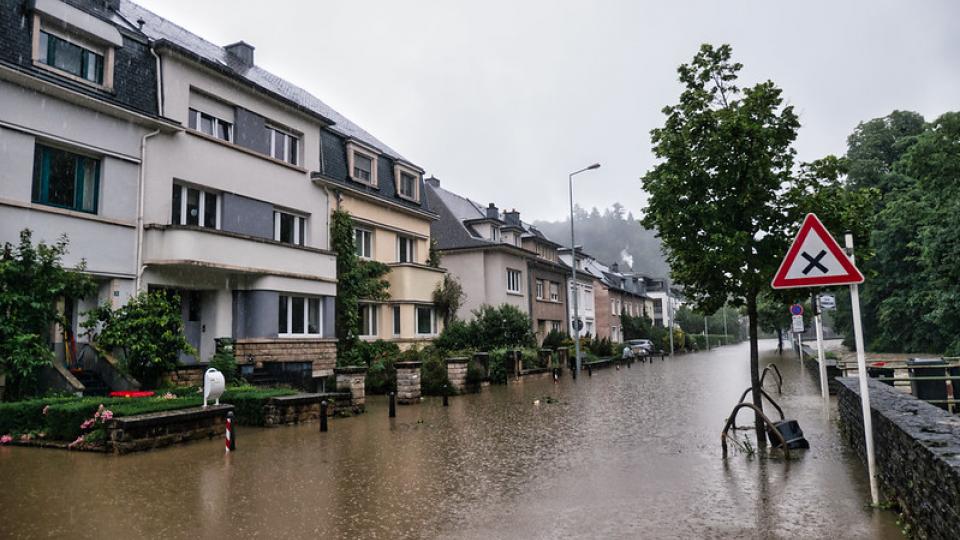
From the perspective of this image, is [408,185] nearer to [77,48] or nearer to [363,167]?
[363,167]

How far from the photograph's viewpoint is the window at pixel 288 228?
20.8 m

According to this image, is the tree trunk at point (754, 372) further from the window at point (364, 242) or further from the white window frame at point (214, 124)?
the window at point (364, 242)

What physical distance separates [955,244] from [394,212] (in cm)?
2361

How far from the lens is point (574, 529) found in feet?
18.8

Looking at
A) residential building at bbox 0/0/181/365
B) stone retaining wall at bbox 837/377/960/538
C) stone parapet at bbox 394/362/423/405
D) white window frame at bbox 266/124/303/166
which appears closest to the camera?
stone retaining wall at bbox 837/377/960/538

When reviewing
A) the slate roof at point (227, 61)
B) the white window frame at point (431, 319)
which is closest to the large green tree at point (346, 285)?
the white window frame at point (431, 319)

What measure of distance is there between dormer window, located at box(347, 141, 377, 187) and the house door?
812 cm

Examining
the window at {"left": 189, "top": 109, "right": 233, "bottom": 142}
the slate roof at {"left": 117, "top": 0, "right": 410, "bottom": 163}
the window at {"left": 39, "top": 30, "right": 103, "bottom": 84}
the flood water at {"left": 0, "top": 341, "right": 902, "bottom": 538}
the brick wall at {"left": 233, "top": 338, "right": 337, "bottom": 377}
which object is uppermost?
the slate roof at {"left": 117, "top": 0, "right": 410, "bottom": 163}

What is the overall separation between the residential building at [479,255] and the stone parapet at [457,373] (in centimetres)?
1290

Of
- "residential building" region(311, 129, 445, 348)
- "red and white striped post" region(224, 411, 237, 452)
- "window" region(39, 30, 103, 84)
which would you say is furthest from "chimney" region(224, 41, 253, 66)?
"red and white striped post" region(224, 411, 237, 452)

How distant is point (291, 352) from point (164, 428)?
8.92 metres

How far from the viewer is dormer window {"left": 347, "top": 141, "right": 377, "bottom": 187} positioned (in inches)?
956

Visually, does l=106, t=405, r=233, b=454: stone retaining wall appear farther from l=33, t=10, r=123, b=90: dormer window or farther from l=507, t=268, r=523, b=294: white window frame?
l=507, t=268, r=523, b=294: white window frame

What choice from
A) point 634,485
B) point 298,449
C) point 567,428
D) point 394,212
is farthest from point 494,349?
point 634,485
